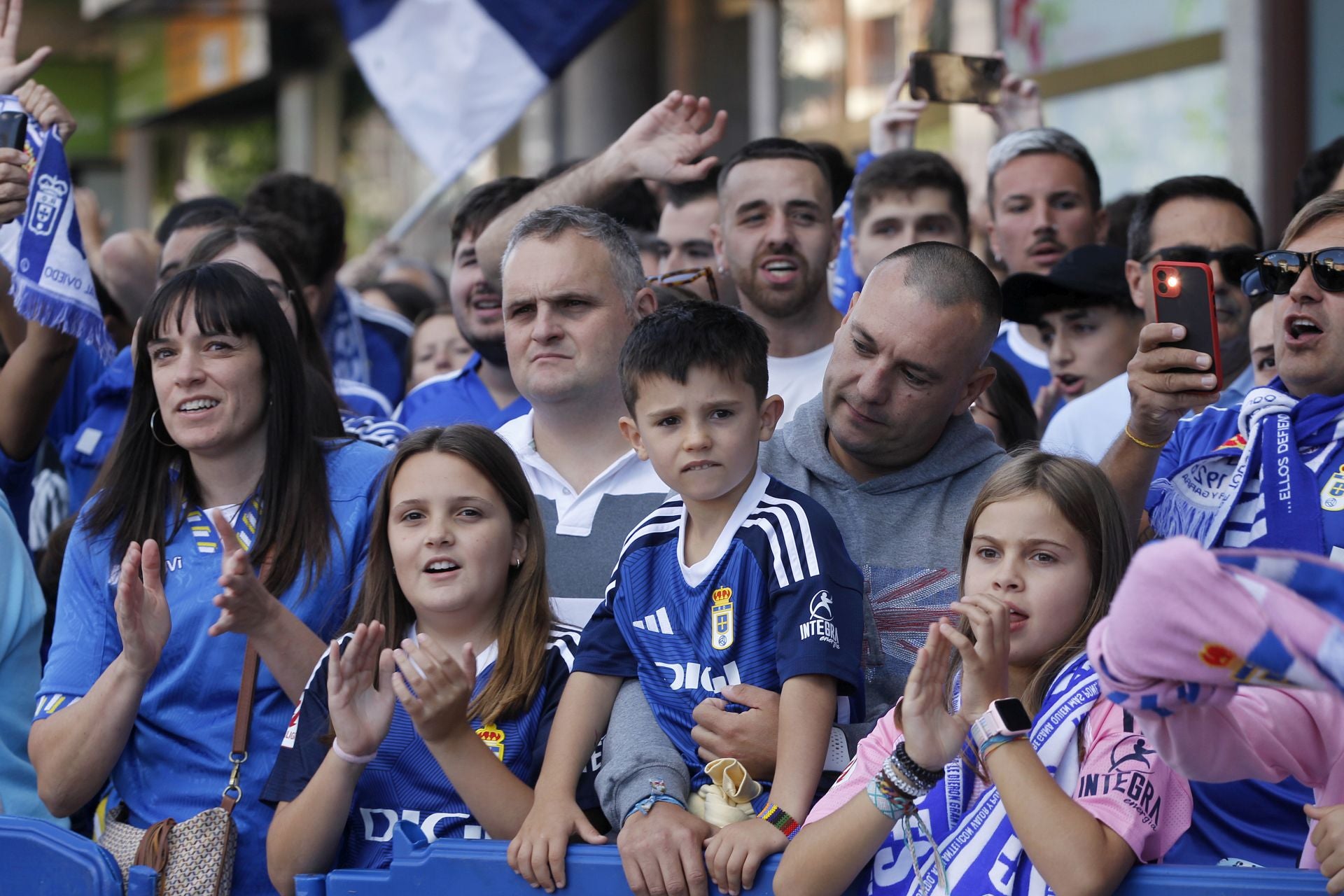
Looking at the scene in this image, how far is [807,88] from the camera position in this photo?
11.8 meters

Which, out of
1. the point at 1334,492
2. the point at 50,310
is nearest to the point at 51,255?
the point at 50,310

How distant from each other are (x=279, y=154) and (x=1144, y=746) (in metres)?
19.5

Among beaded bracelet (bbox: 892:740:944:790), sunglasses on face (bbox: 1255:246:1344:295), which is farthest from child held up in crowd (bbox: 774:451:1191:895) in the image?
sunglasses on face (bbox: 1255:246:1344:295)

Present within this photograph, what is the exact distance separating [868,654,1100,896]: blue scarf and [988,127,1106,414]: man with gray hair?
2.82 metres

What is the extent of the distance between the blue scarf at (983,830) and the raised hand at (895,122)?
147 inches

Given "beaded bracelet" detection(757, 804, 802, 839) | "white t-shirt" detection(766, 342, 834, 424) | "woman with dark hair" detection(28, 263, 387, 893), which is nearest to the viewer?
"beaded bracelet" detection(757, 804, 802, 839)

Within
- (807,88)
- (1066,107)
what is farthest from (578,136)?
(1066,107)

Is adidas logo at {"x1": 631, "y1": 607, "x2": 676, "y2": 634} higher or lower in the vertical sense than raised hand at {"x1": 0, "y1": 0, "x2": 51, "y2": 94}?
lower

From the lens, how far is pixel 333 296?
5.97 metres

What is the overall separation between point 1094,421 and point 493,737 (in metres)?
2.06

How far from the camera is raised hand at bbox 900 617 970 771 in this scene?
100 inches

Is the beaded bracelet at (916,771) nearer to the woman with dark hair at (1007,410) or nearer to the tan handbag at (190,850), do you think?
the tan handbag at (190,850)

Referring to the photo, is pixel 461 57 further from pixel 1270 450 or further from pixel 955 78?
pixel 1270 450

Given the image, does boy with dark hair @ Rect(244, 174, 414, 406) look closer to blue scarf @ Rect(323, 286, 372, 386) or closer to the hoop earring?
blue scarf @ Rect(323, 286, 372, 386)
